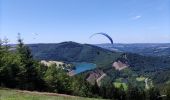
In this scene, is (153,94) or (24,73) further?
(153,94)

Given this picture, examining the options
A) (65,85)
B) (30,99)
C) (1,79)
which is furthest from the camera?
(65,85)

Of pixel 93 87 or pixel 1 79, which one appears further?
pixel 93 87

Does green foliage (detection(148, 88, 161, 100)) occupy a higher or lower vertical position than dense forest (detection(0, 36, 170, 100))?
lower

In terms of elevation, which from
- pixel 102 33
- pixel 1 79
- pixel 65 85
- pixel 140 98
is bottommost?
pixel 140 98

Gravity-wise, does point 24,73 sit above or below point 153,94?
above

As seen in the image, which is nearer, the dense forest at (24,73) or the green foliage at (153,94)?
the dense forest at (24,73)

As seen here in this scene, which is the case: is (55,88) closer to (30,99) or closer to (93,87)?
(30,99)

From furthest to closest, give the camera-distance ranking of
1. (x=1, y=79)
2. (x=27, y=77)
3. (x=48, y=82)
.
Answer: (x=48, y=82), (x=27, y=77), (x=1, y=79)

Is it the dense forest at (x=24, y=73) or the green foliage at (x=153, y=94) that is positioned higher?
the dense forest at (x=24, y=73)

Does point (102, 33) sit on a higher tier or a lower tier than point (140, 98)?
higher

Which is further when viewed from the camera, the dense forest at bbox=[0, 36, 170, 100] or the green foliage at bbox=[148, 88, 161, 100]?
the green foliage at bbox=[148, 88, 161, 100]

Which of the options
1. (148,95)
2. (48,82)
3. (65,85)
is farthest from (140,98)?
(48,82)
